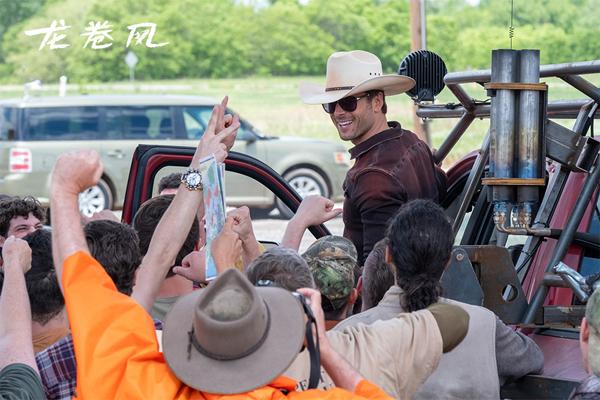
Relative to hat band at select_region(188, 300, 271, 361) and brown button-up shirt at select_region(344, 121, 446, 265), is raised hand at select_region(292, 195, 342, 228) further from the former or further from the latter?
hat band at select_region(188, 300, 271, 361)

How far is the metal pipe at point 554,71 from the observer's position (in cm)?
463

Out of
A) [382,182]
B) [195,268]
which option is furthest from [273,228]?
[195,268]

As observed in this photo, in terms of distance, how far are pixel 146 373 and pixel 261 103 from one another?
24.6 m

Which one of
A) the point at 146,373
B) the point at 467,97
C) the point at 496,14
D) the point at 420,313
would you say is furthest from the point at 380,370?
the point at 496,14

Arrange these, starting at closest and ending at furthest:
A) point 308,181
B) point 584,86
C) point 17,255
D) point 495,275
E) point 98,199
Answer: point 17,255 → point 495,275 → point 584,86 → point 98,199 → point 308,181

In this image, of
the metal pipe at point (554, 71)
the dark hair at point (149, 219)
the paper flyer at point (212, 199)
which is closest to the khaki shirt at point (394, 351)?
the paper flyer at point (212, 199)

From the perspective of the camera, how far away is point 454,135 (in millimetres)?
6227

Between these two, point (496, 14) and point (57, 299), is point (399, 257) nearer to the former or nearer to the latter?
point (57, 299)

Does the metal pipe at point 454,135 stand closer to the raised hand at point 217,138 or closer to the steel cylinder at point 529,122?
the steel cylinder at point 529,122

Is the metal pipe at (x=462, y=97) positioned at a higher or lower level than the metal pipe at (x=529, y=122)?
lower

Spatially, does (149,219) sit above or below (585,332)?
below

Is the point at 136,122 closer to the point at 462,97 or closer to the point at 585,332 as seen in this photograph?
the point at 462,97

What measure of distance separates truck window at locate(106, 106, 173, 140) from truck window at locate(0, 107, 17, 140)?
1.36 meters

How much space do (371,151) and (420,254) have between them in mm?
1709
